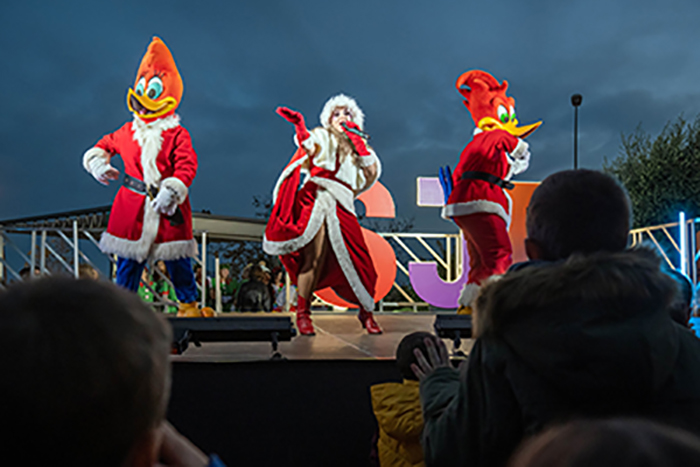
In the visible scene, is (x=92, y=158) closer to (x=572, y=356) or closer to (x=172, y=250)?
(x=172, y=250)

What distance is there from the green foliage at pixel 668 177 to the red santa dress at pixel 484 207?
33.0 feet

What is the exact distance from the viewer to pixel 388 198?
6.20 m

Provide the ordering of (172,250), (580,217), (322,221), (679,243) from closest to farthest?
(580,217) → (172,250) → (322,221) → (679,243)

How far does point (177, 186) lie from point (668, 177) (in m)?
13.2

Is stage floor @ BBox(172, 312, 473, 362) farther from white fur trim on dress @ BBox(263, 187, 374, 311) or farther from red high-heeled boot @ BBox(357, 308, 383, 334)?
white fur trim on dress @ BBox(263, 187, 374, 311)

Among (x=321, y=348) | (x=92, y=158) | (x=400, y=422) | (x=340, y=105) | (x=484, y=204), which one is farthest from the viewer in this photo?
(x=340, y=105)

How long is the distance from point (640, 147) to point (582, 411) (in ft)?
50.1

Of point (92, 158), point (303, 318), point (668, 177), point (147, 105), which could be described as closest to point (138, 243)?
point (92, 158)

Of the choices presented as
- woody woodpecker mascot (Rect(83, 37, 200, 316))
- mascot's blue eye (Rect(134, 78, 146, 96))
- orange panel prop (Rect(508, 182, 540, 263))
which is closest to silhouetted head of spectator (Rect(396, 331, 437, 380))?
woody woodpecker mascot (Rect(83, 37, 200, 316))

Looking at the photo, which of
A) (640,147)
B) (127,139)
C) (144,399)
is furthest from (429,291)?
(640,147)

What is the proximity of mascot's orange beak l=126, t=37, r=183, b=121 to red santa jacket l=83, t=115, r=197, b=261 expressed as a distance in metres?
0.07

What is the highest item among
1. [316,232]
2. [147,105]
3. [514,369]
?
[147,105]

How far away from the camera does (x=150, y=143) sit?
3488mm

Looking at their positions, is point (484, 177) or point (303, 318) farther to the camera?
point (484, 177)
